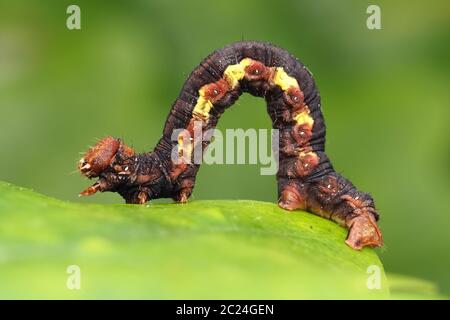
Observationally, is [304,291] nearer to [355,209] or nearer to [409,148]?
[355,209]

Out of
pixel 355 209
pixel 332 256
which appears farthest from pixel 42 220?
pixel 355 209

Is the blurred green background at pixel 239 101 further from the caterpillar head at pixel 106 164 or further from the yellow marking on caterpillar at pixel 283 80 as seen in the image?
the caterpillar head at pixel 106 164

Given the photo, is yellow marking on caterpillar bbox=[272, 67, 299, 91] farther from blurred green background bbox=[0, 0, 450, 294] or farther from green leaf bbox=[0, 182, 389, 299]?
blurred green background bbox=[0, 0, 450, 294]

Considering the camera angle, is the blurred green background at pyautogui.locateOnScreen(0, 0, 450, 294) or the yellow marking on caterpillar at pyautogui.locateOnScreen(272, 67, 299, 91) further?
the blurred green background at pyautogui.locateOnScreen(0, 0, 450, 294)

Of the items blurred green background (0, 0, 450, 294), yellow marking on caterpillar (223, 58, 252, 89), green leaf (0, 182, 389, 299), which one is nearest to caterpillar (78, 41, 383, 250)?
yellow marking on caterpillar (223, 58, 252, 89)

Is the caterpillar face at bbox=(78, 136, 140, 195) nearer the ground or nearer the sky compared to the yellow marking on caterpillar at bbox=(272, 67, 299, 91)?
nearer the ground

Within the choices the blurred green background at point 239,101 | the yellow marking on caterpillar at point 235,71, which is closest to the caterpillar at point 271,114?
the yellow marking on caterpillar at point 235,71

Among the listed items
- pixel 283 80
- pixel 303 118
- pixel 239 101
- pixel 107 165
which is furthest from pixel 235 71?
pixel 239 101
